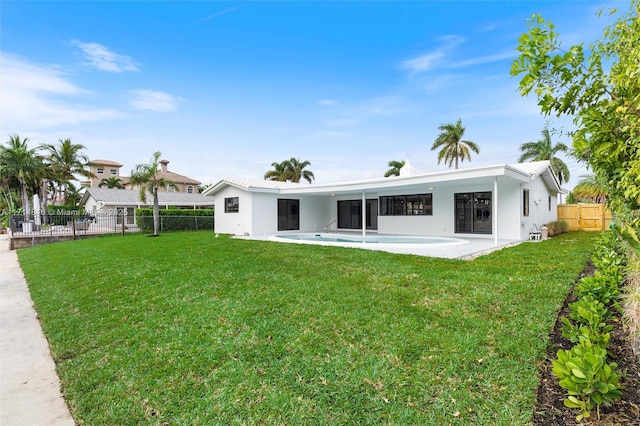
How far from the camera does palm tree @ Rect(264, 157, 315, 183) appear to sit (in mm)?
43375

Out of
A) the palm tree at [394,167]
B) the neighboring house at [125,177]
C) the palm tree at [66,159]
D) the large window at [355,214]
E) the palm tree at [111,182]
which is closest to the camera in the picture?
the large window at [355,214]

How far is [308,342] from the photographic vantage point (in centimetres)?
402

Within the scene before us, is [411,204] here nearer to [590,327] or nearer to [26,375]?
[590,327]

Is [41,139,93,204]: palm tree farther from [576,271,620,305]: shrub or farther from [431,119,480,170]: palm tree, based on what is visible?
[576,271,620,305]: shrub

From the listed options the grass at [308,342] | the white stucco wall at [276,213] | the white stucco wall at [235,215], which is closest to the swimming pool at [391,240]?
the white stucco wall at [276,213]

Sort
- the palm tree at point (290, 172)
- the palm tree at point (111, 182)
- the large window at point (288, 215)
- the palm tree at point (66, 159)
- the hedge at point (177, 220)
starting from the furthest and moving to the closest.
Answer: the palm tree at point (111, 182)
the palm tree at point (290, 172)
the palm tree at point (66, 159)
the hedge at point (177, 220)
the large window at point (288, 215)

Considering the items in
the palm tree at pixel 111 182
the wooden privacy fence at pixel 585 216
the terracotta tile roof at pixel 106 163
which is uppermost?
the terracotta tile roof at pixel 106 163

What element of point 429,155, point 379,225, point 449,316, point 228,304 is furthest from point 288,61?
point 429,155

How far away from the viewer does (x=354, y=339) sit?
4.04 meters

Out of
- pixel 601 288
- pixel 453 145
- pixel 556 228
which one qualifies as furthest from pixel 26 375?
pixel 453 145

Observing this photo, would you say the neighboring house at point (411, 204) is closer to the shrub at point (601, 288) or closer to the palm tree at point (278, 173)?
the shrub at point (601, 288)

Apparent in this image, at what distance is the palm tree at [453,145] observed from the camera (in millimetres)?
35531

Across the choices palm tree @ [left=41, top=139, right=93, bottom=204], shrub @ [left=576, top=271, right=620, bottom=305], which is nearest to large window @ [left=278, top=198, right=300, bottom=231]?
shrub @ [left=576, top=271, right=620, bottom=305]

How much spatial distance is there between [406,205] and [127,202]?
27.4 metres
